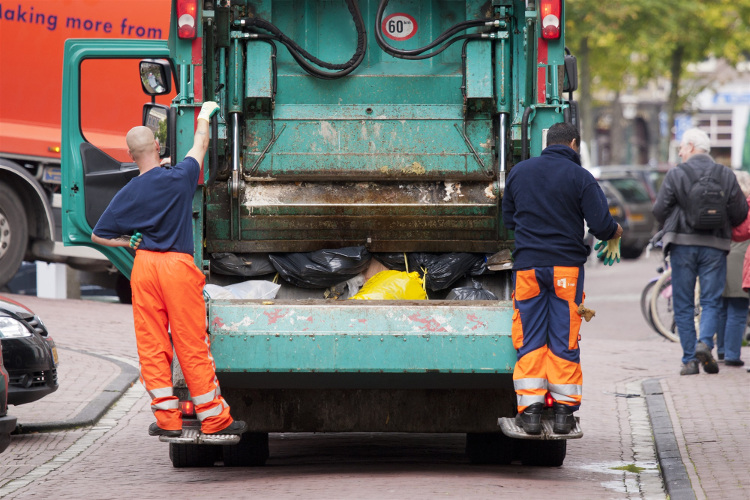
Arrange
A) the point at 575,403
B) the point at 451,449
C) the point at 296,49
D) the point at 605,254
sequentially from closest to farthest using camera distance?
the point at 575,403 → the point at 605,254 → the point at 296,49 → the point at 451,449

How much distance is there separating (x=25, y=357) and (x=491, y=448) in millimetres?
2676

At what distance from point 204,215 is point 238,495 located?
4.94 ft

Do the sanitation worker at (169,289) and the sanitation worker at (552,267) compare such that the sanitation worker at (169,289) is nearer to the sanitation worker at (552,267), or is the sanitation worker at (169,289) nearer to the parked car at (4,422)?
the parked car at (4,422)

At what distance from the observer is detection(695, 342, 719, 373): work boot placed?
31.8 ft

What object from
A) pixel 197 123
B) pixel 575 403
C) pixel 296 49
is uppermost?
pixel 296 49

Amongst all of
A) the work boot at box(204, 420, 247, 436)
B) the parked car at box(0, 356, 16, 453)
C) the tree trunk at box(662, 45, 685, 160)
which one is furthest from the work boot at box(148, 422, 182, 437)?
the tree trunk at box(662, 45, 685, 160)

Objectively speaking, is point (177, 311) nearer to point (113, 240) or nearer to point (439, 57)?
point (113, 240)

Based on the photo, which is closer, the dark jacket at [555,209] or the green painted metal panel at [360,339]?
the green painted metal panel at [360,339]

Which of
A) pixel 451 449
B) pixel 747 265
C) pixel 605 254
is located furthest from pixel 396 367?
pixel 747 265

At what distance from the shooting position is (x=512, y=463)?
22.6 ft

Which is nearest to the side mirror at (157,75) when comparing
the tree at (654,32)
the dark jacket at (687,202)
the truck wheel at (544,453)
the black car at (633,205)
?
the truck wheel at (544,453)

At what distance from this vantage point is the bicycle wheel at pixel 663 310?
12195 millimetres

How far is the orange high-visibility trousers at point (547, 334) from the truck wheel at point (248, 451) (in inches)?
59.8

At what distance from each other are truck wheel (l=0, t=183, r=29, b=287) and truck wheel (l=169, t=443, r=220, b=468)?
6233 mm
